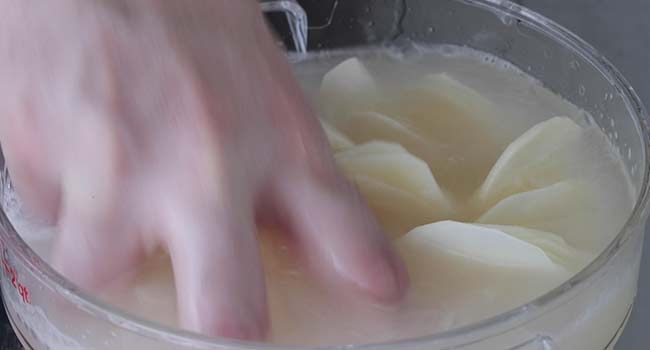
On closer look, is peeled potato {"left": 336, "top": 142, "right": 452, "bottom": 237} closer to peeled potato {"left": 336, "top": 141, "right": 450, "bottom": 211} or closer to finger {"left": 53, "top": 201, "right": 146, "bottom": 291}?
peeled potato {"left": 336, "top": 141, "right": 450, "bottom": 211}

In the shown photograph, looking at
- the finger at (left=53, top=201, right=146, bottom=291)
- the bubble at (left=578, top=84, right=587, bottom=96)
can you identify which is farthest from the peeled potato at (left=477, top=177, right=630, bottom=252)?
the finger at (left=53, top=201, right=146, bottom=291)

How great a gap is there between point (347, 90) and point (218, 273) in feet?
0.90

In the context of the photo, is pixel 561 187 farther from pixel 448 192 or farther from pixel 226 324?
pixel 226 324

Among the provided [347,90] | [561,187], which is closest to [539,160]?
[561,187]

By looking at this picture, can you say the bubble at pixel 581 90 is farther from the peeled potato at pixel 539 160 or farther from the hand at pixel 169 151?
the hand at pixel 169 151

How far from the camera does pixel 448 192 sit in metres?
0.60

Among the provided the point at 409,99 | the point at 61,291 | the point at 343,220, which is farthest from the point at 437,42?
the point at 61,291

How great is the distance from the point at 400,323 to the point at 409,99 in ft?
0.81

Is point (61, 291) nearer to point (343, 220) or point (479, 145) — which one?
point (343, 220)

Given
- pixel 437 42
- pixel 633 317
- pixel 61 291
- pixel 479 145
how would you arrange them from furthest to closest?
pixel 633 317 < pixel 437 42 < pixel 479 145 < pixel 61 291

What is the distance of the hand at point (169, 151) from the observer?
482 mm

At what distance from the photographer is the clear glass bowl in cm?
42

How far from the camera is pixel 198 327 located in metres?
0.45

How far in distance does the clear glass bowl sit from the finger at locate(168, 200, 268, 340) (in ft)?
0.12
